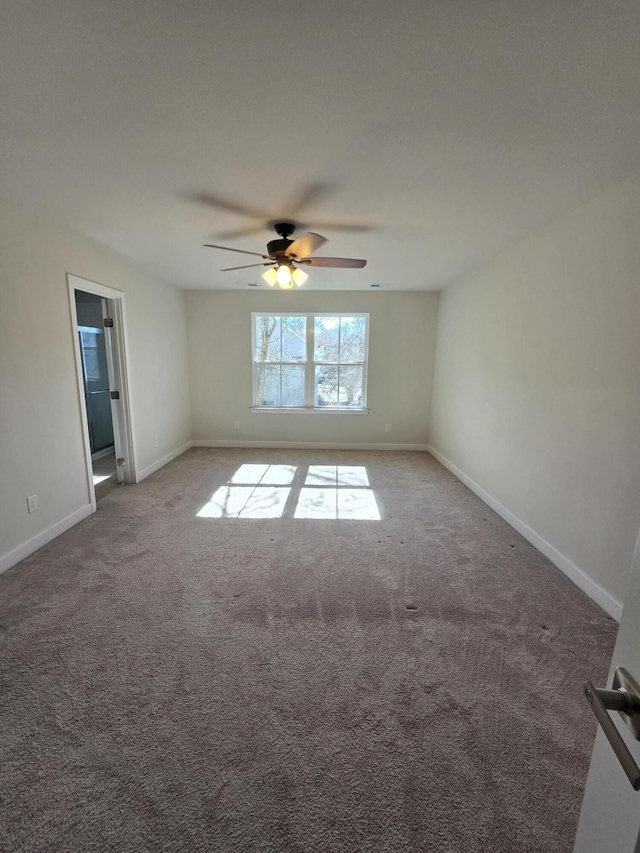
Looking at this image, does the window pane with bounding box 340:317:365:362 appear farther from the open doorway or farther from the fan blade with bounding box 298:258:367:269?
the open doorway

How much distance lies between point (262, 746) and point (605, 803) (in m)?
1.17

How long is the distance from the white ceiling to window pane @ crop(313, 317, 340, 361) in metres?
2.78

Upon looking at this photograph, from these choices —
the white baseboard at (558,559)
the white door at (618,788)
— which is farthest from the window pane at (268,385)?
the white door at (618,788)

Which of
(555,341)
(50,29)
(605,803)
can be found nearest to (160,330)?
(50,29)

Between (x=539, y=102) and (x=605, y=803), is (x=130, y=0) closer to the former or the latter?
(x=539, y=102)

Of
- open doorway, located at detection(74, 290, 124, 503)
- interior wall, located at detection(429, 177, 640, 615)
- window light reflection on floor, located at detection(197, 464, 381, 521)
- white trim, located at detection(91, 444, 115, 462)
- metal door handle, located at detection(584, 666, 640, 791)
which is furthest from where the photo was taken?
white trim, located at detection(91, 444, 115, 462)

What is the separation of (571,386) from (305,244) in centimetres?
217

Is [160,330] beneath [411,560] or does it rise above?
above

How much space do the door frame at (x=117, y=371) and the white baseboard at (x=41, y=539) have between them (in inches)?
7.0

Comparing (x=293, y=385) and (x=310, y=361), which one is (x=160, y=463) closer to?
(x=293, y=385)

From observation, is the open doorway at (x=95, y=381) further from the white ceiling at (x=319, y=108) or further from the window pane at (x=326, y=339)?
the window pane at (x=326, y=339)

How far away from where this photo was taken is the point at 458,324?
4375 millimetres

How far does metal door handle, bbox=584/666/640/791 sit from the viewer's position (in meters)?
0.48

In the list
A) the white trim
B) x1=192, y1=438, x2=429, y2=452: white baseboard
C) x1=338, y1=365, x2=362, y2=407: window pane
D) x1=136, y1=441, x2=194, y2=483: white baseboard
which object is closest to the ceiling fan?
x1=338, y1=365, x2=362, y2=407: window pane
